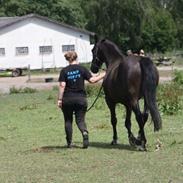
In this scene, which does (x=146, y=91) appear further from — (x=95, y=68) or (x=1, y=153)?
(x=1, y=153)

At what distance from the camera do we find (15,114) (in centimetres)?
1997

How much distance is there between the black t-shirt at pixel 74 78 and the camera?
11.6 meters

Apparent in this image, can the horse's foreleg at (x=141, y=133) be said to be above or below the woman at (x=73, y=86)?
below

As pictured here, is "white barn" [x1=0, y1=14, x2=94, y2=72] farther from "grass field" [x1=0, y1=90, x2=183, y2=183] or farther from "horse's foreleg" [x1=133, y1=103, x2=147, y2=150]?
"horse's foreleg" [x1=133, y1=103, x2=147, y2=150]

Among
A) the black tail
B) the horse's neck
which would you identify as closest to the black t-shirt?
the horse's neck

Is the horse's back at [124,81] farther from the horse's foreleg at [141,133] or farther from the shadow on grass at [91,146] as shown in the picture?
the shadow on grass at [91,146]

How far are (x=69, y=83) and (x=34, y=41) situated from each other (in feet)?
162

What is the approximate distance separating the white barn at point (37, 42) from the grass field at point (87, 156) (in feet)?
137

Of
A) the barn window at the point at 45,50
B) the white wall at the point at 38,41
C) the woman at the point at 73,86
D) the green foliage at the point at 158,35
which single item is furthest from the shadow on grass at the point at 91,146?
the green foliage at the point at 158,35

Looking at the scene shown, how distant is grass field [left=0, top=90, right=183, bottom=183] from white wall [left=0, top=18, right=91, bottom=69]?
4170 cm

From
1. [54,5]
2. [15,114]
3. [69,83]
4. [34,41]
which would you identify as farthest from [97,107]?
[54,5]

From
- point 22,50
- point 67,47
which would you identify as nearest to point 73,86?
point 22,50

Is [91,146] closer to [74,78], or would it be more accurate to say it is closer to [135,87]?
[74,78]

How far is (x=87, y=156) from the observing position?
10.8 metres
